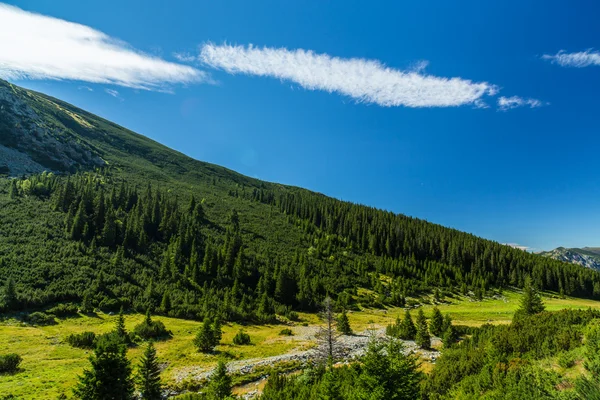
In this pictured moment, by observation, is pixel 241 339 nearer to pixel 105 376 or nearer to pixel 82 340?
pixel 82 340

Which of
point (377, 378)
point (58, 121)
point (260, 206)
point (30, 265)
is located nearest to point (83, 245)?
A: point (30, 265)

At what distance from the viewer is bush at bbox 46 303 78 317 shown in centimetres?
5027

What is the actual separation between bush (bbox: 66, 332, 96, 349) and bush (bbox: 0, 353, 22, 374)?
8515mm

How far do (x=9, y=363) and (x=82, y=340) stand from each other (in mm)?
9852

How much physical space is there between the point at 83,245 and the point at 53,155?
111 m

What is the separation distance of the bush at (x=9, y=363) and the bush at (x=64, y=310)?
74.0 feet

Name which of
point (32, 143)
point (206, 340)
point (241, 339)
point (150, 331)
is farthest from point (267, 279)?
point (32, 143)

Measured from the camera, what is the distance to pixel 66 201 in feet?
299

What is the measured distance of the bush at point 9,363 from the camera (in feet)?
97.3

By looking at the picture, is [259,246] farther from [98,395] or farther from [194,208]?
[98,395]

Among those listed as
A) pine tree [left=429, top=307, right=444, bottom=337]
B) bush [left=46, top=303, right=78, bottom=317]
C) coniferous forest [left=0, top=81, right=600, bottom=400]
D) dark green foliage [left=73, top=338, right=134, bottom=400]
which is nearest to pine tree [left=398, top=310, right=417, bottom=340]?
coniferous forest [left=0, top=81, right=600, bottom=400]

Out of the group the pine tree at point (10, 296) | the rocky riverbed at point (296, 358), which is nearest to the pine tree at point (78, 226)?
the pine tree at point (10, 296)

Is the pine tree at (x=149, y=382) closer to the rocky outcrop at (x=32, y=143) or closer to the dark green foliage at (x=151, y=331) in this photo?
the dark green foliage at (x=151, y=331)

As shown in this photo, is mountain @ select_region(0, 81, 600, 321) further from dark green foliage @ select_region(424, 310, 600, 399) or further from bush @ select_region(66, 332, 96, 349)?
dark green foliage @ select_region(424, 310, 600, 399)
